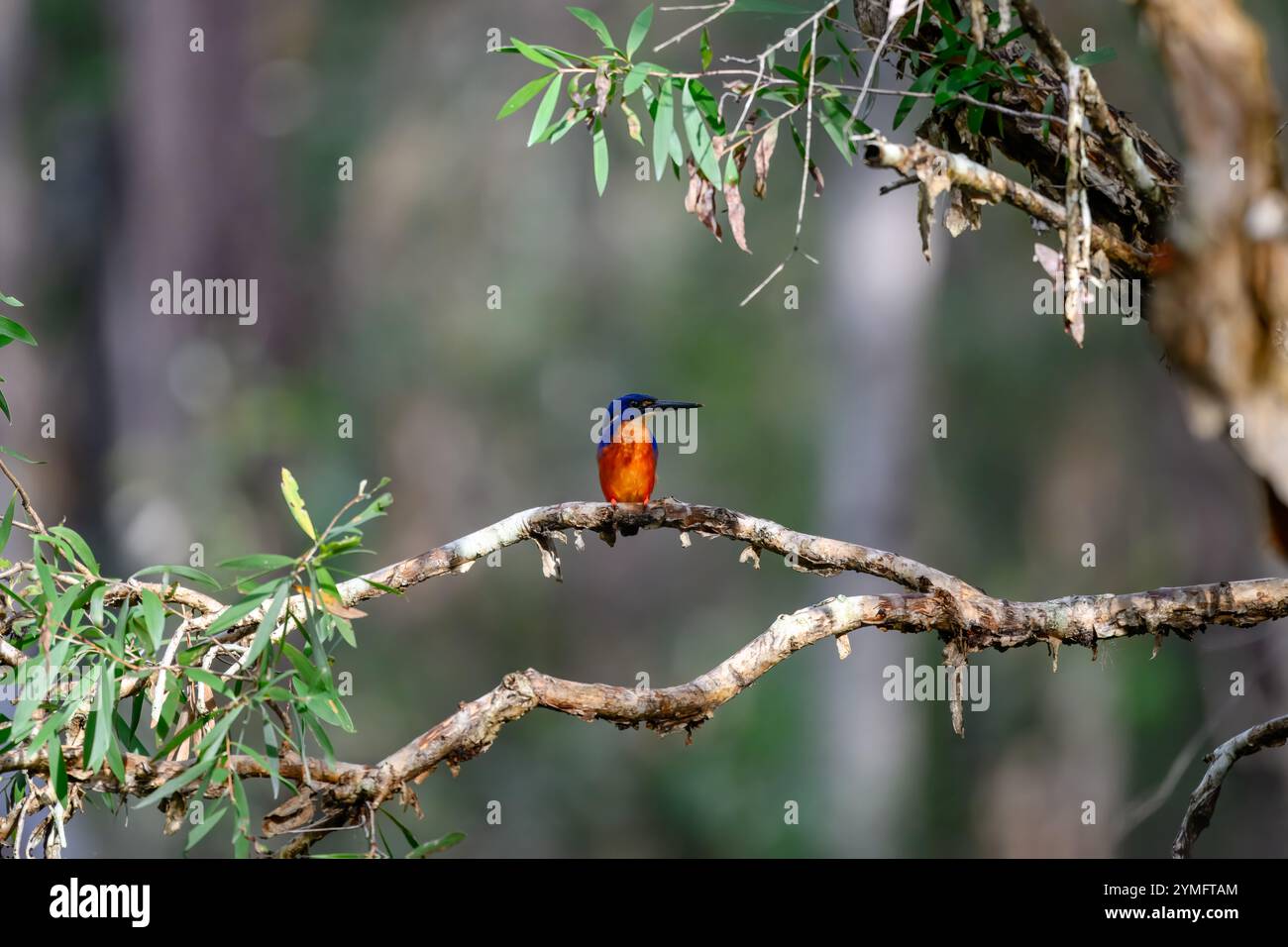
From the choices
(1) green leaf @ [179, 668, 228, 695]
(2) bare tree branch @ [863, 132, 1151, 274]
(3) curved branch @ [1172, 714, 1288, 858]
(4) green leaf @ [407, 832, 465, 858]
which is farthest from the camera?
(3) curved branch @ [1172, 714, 1288, 858]

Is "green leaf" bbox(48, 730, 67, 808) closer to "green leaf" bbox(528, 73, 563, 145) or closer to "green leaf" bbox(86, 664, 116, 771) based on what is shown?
"green leaf" bbox(86, 664, 116, 771)

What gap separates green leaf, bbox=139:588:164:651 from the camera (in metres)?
2.88

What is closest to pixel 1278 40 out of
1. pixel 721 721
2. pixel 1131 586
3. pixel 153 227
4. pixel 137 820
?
pixel 1131 586

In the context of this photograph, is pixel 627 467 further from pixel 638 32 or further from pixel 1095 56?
pixel 1095 56

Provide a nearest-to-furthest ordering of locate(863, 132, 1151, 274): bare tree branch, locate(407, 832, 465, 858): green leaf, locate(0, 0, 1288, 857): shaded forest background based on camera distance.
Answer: locate(863, 132, 1151, 274): bare tree branch < locate(407, 832, 465, 858): green leaf < locate(0, 0, 1288, 857): shaded forest background

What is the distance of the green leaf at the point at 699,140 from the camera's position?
2.94 meters

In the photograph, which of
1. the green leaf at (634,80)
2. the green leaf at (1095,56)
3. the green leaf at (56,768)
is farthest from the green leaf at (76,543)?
the green leaf at (1095,56)

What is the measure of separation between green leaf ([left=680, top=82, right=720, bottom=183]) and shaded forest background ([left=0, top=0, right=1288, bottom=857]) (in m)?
7.60

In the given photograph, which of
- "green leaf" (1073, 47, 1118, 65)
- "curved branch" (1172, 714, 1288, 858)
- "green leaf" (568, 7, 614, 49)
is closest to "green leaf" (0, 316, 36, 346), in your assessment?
"green leaf" (568, 7, 614, 49)

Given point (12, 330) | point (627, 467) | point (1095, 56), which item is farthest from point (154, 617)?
point (1095, 56)

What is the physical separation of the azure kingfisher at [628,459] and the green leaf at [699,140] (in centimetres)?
186

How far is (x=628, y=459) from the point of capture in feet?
16.0

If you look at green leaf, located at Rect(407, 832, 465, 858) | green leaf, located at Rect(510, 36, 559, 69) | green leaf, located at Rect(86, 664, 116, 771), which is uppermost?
green leaf, located at Rect(510, 36, 559, 69)
